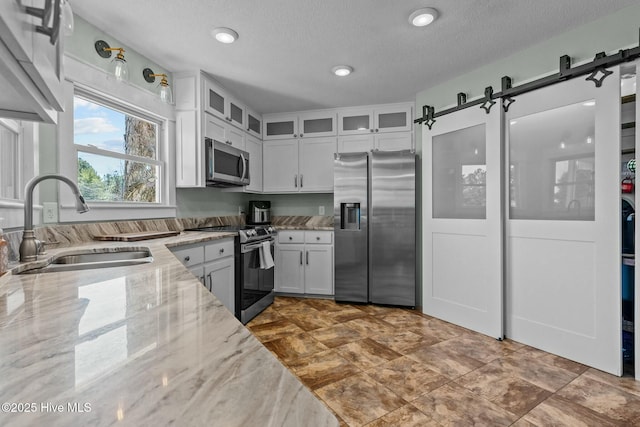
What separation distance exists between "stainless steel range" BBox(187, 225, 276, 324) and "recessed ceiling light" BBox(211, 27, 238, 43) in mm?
1590

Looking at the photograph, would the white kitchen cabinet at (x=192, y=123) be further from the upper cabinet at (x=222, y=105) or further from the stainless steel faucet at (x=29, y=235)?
the stainless steel faucet at (x=29, y=235)

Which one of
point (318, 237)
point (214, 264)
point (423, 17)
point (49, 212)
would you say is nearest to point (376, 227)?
point (318, 237)

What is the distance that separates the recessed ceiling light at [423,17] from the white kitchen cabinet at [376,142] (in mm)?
1669

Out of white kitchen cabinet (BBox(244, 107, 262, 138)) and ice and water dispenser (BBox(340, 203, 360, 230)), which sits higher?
white kitchen cabinet (BBox(244, 107, 262, 138))

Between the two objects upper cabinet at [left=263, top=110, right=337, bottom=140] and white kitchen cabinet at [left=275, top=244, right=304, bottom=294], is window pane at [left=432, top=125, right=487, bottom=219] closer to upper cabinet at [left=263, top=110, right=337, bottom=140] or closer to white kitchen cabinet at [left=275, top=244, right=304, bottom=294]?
upper cabinet at [left=263, top=110, right=337, bottom=140]

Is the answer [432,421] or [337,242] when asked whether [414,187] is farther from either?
[432,421]

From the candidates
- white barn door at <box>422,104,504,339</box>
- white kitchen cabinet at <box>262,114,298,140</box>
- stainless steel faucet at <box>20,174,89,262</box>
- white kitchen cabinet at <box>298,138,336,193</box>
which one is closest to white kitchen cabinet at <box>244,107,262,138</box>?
white kitchen cabinet at <box>262,114,298,140</box>

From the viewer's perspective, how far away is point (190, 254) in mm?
2330

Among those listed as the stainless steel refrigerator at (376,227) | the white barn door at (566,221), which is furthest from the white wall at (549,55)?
the stainless steel refrigerator at (376,227)

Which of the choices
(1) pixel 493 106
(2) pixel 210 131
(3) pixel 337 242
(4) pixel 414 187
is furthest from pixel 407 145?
(2) pixel 210 131

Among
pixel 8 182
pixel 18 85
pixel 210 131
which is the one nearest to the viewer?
pixel 18 85

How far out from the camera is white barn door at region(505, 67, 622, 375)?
6.88 feet

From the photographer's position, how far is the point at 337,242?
3760 millimetres

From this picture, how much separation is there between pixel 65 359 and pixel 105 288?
0.47 m
